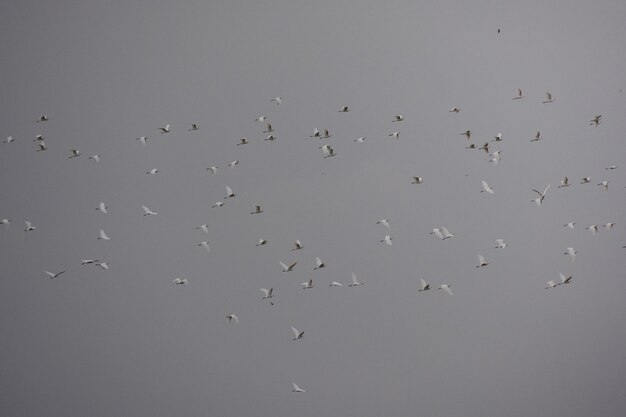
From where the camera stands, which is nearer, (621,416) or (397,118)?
(397,118)

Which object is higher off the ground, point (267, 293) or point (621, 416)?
point (267, 293)

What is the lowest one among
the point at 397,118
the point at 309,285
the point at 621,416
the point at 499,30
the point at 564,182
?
the point at 621,416

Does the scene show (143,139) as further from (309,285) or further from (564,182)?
(564,182)

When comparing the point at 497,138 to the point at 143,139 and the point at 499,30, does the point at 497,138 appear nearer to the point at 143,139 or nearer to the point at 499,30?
the point at 499,30

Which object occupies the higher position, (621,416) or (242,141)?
(242,141)

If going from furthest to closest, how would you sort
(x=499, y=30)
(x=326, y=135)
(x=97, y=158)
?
(x=499, y=30)
(x=97, y=158)
(x=326, y=135)

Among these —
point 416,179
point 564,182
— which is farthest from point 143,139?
point 564,182

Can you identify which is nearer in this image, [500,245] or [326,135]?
[326,135]

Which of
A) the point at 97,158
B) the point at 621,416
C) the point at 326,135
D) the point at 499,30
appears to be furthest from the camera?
the point at 621,416

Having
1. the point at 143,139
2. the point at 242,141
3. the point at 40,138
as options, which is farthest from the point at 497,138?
the point at 40,138
